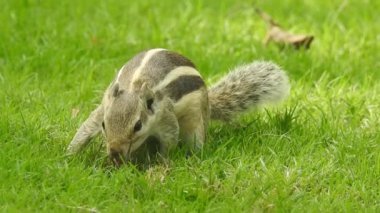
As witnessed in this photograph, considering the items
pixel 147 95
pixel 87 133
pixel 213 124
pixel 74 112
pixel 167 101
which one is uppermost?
pixel 147 95

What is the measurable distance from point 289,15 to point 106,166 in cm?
367

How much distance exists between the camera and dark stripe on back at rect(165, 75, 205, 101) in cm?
537

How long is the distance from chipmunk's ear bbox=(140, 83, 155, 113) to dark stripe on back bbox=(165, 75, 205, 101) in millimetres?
220

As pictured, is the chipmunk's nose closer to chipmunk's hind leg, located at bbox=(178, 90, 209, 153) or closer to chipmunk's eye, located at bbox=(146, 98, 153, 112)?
chipmunk's eye, located at bbox=(146, 98, 153, 112)

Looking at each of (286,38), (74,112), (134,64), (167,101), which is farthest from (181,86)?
(286,38)

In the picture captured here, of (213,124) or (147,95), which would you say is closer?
(147,95)

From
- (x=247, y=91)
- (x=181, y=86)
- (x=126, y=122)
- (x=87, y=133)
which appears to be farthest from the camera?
(x=247, y=91)

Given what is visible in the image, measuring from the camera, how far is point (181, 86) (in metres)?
5.40

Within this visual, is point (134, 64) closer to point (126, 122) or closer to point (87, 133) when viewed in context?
point (87, 133)

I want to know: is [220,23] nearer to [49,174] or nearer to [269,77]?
[269,77]

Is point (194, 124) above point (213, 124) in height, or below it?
above

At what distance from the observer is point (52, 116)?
5.77 m

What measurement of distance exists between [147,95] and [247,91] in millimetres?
1041

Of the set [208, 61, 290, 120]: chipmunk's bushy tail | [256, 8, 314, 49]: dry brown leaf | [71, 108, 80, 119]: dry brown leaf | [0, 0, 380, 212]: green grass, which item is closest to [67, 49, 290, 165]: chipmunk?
[208, 61, 290, 120]: chipmunk's bushy tail
